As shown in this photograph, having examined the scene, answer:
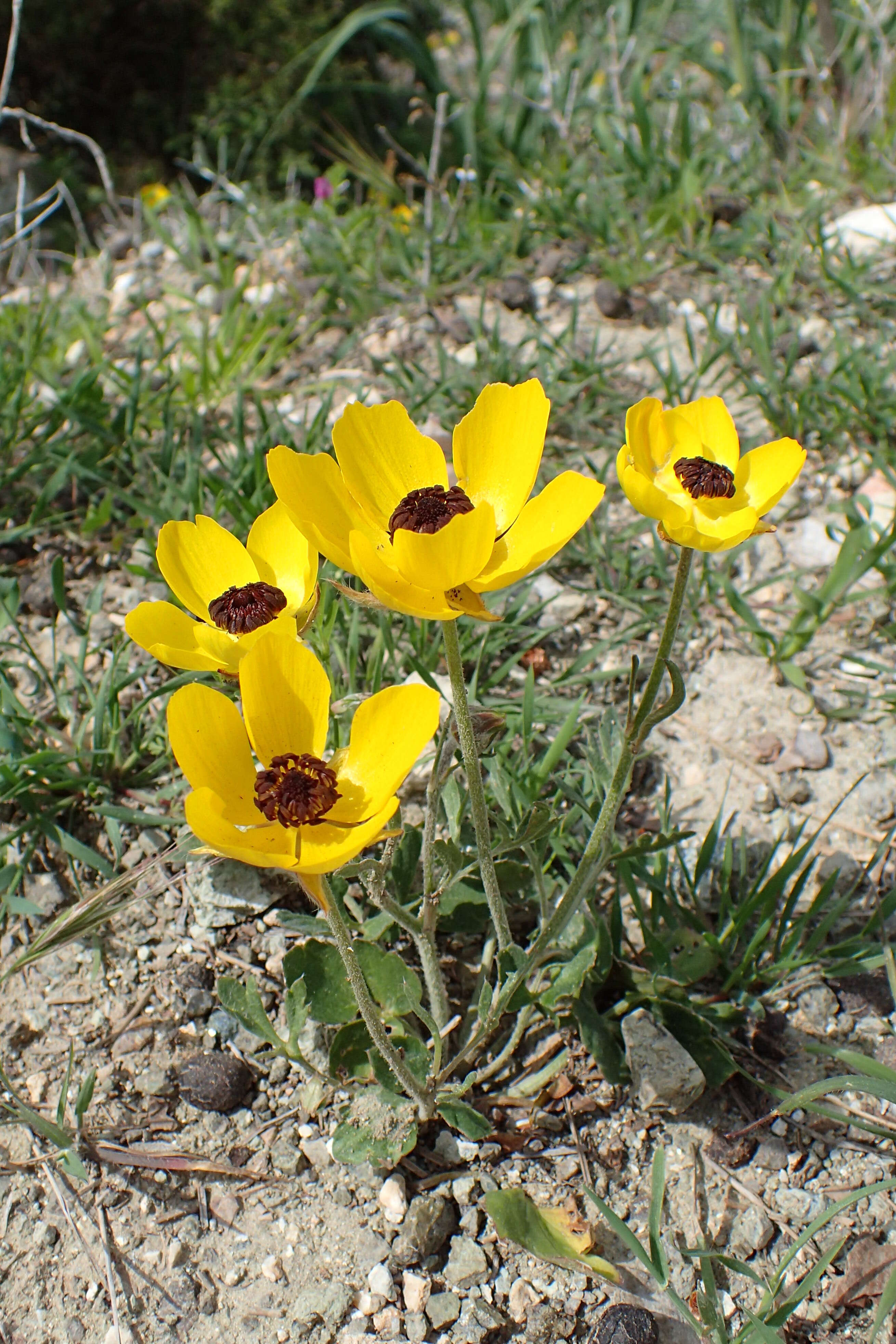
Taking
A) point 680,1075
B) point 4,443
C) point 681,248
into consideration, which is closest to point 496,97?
point 681,248

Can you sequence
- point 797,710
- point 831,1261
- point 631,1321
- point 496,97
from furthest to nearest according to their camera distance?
point 496,97, point 797,710, point 831,1261, point 631,1321

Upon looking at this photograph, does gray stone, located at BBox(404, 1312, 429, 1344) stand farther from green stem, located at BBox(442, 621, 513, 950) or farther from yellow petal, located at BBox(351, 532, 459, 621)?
yellow petal, located at BBox(351, 532, 459, 621)

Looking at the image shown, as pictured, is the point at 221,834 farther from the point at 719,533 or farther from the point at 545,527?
the point at 719,533

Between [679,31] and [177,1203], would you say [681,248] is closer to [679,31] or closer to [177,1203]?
[679,31]

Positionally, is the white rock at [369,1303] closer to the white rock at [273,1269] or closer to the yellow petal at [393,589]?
the white rock at [273,1269]

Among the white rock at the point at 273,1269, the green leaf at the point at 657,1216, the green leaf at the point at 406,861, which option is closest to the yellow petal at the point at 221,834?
the green leaf at the point at 406,861

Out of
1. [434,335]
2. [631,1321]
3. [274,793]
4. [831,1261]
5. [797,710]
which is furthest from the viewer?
[434,335]

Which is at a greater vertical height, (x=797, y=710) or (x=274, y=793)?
(x=274, y=793)
